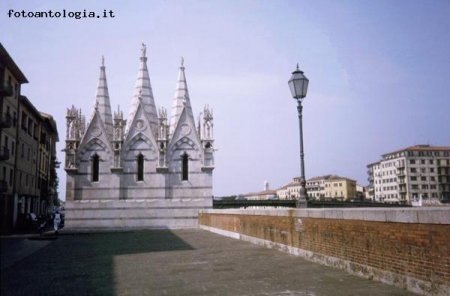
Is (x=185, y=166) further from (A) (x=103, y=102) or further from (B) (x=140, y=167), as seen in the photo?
(A) (x=103, y=102)

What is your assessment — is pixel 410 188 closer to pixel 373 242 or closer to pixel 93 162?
pixel 93 162

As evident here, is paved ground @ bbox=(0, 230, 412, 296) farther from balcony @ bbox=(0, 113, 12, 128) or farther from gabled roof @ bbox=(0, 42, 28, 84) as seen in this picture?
balcony @ bbox=(0, 113, 12, 128)

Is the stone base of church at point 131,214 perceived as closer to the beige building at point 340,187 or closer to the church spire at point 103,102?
the church spire at point 103,102

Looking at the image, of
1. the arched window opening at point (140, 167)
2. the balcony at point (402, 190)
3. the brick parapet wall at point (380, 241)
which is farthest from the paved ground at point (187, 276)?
the balcony at point (402, 190)

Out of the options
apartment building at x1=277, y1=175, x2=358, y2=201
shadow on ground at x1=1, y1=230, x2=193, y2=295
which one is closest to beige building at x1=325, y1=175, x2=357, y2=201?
apartment building at x1=277, y1=175, x2=358, y2=201

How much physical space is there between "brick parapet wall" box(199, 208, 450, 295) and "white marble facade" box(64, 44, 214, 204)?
700 inches

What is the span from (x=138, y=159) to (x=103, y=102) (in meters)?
6.05

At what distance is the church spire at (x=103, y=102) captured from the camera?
3143 cm

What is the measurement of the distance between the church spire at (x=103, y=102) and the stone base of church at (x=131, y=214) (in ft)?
19.2

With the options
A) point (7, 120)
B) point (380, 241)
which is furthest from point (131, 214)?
point (380, 241)

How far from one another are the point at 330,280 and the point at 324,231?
197 cm

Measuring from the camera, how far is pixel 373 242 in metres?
7.60

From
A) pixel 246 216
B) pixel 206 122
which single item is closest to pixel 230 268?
pixel 246 216

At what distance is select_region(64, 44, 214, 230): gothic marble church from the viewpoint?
28.8 metres
